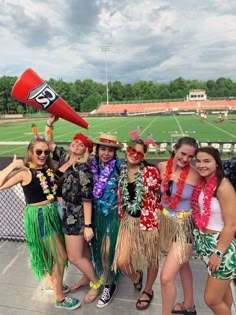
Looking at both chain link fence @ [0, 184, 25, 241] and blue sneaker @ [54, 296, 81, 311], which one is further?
chain link fence @ [0, 184, 25, 241]

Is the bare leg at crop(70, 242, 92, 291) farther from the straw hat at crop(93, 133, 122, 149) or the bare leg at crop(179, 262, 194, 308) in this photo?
the straw hat at crop(93, 133, 122, 149)

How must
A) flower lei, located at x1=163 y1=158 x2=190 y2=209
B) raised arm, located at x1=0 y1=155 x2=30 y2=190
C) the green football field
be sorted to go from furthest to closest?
the green football field, raised arm, located at x1=0 y1=155 x2=30 y2=190, flower lei, located at x1=163 y1=158 x2=190 y2=209

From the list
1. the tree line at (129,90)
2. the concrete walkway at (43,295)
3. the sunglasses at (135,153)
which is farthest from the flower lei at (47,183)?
the tree line at (129,90)

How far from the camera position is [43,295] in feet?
8.85

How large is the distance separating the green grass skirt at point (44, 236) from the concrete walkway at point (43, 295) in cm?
32

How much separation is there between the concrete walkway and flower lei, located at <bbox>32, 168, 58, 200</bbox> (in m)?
1.13

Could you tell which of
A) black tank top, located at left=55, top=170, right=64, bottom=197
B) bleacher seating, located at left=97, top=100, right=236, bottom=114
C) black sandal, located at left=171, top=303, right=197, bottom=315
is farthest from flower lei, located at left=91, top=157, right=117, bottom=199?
bleacher seating, located at left=97, top=100, right=236, bottom=114

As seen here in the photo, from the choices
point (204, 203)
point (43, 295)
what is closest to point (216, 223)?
point (204, 203)

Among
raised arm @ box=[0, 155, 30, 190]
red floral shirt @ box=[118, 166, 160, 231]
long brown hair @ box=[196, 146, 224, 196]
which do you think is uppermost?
A: long brown hair @ box=[196, 146, 224, 196]

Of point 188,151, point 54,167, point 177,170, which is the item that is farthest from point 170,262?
point 54,167

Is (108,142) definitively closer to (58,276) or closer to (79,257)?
(79,257)

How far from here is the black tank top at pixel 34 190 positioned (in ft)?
7.59

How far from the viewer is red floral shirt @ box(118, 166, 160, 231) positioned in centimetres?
230

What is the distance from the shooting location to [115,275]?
2744 mm
